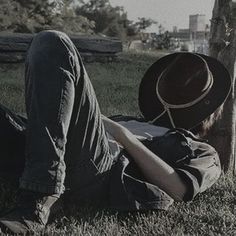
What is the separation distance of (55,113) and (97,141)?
307mm

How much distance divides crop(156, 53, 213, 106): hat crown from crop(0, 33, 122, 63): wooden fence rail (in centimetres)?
661

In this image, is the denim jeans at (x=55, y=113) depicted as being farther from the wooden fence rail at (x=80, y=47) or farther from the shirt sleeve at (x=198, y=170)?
the wooden fence rail at (x=80, y=47)

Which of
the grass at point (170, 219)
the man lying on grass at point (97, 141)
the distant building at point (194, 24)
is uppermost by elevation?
the man lying on grass at point (97, 141)

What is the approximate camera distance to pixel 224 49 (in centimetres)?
391

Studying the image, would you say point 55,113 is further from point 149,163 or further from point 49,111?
point 149,163

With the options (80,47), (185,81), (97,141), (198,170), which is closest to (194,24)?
(80,47)

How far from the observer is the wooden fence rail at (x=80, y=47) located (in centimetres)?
970

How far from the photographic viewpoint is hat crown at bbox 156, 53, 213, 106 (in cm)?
333

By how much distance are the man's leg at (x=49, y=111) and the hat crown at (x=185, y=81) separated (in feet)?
2.99

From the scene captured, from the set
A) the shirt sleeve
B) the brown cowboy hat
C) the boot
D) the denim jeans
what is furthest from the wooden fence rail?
the boot

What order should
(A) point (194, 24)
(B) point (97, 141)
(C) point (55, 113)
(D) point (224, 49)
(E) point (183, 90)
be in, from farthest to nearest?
(A) point (194, 24) → (D) point (224, 49) → (E) point (183, 90) → (B) point (97, 141) → (C) point (55, 113)

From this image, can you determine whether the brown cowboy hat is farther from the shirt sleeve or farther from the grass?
the grass

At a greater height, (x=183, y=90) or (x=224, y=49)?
(x=224, y=49)

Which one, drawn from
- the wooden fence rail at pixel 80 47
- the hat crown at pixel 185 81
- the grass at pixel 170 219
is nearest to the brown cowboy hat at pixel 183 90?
the hat crown at pixel 185 81
